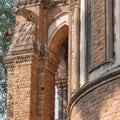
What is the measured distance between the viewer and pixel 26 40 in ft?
62.4

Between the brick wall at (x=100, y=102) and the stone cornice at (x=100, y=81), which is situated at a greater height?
the stone cornice at (x=100, y=81)

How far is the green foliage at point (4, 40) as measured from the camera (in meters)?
22.7

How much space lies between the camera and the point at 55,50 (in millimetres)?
19828

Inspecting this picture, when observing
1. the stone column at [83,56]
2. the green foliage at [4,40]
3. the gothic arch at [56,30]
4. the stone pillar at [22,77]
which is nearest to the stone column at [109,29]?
the stone column at [83,56]

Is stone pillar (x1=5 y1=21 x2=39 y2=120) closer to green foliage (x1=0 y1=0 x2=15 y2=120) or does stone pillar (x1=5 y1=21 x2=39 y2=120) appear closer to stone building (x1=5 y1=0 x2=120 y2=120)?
stone building (x1=5 y1=0 x2=120 y2=120)

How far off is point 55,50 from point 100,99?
8.07 meters

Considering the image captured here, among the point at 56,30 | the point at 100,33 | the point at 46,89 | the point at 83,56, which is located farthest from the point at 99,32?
the point at 56,30

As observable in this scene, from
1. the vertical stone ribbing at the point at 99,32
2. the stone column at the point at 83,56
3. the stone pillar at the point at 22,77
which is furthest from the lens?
the stone pillar at the point at 22,77

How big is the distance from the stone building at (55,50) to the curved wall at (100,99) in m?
0.06

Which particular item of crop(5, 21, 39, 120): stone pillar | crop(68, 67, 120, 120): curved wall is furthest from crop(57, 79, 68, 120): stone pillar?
crop(68, 67, 120, 120): curved wall

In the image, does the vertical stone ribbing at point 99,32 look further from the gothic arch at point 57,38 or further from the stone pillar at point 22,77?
the gothic arch at point 57,38

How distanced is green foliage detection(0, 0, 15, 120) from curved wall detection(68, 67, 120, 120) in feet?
33.3

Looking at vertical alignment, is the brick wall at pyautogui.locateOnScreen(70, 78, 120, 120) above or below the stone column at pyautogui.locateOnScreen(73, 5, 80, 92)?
below

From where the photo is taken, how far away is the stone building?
1307 centimetres
